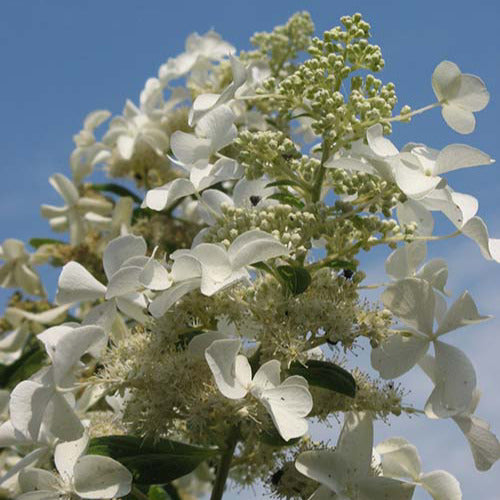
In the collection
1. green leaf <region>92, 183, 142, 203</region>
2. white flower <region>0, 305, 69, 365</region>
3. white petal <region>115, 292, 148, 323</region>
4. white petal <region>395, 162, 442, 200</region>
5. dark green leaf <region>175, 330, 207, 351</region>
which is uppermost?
green leaf <region>92, 183, 142, 203</region>

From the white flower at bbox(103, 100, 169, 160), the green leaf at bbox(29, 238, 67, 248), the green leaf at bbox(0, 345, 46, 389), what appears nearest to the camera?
the green leaf at bbox(0, 345, 46, 389)

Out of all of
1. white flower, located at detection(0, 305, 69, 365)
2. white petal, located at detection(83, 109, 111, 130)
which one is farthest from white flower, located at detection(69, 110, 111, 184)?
white flower, located at detection(0, 305, 69, 365)

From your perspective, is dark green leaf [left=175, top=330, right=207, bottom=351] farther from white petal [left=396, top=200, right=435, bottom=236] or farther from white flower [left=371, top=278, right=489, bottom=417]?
white petal [left=396, top=200, right=435, bottom=236]

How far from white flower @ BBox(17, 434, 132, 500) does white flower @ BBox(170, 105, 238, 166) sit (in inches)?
33.1

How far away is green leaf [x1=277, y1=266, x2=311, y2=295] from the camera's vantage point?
239 cm

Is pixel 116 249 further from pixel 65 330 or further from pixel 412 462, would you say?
pixel 412 462

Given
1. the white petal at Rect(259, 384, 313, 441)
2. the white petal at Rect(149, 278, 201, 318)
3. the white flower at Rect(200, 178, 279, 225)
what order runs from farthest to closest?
the white flower at Rect(200, 178, 279, 225), the white petal at Rect(149, 278, 201, 318), the white petal at Rect(259, 384, 313, 441)

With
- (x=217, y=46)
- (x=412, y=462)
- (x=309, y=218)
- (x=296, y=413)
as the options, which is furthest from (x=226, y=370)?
(x=217, y=46)

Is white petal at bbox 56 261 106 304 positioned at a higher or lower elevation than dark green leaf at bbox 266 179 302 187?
lower

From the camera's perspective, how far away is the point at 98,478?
7.86 feet

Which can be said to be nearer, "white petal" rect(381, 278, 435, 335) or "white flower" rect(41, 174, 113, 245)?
"white petal" rect(381, 278, 435, 335)

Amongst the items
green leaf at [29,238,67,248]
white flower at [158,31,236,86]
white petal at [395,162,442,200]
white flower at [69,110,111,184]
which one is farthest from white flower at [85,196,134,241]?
white petal at [395,162,442,200]

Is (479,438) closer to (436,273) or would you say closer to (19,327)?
(436,273)

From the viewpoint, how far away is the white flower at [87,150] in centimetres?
525
